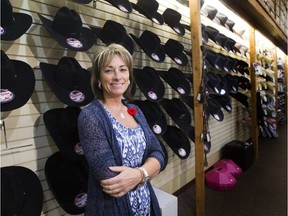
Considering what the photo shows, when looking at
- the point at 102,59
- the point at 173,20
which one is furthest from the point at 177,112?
the point at 102,59

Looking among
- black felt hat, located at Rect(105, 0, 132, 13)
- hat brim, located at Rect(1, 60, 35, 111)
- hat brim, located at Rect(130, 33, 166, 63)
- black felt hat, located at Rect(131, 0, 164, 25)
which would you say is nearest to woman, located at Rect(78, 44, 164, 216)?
hat brim, located at Rect(1, 60, 35, 111)

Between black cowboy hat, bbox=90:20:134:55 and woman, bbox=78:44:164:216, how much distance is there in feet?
2.04

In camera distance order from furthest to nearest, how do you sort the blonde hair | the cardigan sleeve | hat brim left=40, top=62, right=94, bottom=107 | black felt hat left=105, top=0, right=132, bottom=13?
black felt hat left=105, top=0, right=132, bottom=13, hat brim left=40, top=62, right=94, bottom=107, the blonde hair, the cardigan sleeve

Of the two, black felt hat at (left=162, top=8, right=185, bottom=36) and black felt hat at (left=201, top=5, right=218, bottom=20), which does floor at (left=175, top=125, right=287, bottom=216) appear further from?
black felt hat at (left=201, top=5, right=218, bottom=20)

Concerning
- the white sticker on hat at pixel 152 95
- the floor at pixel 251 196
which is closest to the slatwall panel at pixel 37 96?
the white sticker on hat at pixel 152 95

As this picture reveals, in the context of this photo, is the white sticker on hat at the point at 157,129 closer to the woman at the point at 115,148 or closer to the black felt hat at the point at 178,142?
the black felt hat at the point at 178,142

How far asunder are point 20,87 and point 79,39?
485mm

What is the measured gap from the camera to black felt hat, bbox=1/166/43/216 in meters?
1.27

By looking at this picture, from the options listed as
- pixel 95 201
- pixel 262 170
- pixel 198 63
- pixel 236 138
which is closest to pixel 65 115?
pixel 95 201

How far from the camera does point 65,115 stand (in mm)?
Answer: 1574

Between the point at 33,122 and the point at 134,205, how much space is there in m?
0.91

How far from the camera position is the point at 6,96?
1238 mm

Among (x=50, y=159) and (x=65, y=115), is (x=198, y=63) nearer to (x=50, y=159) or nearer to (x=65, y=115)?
(x=65, y=115)

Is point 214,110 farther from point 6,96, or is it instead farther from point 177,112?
point 6,96
